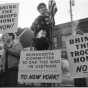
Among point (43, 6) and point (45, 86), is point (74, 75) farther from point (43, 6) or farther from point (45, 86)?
point (43, 6)

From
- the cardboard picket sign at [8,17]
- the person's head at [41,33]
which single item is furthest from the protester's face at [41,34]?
the cardboard picket sign at [8,17]

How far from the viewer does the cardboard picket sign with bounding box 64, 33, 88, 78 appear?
2.91 m

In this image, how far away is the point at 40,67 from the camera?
3113mm

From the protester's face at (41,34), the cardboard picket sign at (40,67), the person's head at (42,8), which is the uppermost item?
the person's head at (42,8)

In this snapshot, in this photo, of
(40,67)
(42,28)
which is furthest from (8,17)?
(42,28)

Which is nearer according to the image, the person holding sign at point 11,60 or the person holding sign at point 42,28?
the person holding sign at point 42,28

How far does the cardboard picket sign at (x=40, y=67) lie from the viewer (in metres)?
3.04

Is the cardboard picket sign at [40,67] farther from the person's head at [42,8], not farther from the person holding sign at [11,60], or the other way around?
the person's head at [42,8]

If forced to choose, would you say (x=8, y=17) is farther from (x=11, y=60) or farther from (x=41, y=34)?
(x=11, y=60)

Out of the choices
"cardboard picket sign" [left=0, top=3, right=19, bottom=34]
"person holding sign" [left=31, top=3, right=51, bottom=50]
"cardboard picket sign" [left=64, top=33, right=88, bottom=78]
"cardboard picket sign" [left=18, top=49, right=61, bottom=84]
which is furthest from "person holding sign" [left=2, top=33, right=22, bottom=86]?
"cardboard picket sign" [left=64, top=33, right=88, bottom=78]

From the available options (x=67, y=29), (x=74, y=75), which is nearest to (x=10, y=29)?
(x=74, y=75)

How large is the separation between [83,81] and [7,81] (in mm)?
1794

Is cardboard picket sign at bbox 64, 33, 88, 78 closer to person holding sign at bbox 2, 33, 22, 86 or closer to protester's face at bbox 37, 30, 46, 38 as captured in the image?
protester's face at bbox 37, 30, 46, 38

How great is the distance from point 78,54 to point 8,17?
1.38 m
